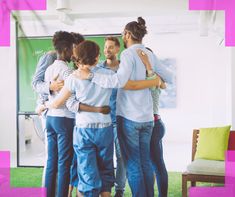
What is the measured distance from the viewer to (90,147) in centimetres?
248

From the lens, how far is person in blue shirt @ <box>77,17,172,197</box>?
2.47 m

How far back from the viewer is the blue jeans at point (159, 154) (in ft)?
9.19

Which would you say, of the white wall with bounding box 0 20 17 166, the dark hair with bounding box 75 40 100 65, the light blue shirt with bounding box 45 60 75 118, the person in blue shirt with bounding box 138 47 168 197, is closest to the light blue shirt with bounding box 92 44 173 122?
the dark hair with bounding box 75 40 100 65

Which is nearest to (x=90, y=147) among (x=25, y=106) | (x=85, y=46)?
(x=85, y=46)

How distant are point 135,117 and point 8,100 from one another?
5.02 metres

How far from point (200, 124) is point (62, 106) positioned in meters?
6.17

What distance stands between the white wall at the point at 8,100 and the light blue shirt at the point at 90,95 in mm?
4782

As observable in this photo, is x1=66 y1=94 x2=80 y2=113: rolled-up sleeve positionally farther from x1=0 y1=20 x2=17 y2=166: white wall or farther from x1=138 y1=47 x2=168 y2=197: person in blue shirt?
x1=0 y1=20 x2=17 y2=166: white wall

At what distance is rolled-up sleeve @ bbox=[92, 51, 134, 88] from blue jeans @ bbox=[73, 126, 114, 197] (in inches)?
12.4

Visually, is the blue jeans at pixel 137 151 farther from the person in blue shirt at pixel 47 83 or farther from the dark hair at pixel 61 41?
the dark hair at pixel 61 41

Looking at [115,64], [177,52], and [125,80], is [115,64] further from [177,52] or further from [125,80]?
[177,52]

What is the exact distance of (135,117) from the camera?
2.48 metres

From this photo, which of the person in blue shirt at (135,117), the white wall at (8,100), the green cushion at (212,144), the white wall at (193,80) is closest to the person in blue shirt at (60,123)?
the person in blue shirt at (135,117)

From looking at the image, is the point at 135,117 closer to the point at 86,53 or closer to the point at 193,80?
the point at 86,53
